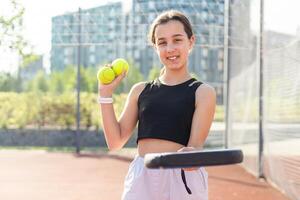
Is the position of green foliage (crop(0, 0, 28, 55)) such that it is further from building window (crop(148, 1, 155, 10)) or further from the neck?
the neck

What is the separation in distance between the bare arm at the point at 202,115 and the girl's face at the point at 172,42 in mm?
154

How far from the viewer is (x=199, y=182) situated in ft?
7.28

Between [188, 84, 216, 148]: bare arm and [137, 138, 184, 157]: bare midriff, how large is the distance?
68mm

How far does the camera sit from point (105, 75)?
2.43 metres

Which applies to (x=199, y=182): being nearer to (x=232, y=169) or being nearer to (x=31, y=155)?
(x=232, y=169)

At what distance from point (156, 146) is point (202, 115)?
0.22m

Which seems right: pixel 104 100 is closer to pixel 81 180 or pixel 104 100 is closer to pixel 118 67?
pixel 118 67

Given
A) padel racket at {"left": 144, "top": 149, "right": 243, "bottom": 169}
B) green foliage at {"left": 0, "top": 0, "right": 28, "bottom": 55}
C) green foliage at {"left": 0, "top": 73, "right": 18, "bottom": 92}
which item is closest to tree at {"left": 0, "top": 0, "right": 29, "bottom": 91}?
green foliage at {"left": 0, "top": 0, "right": 28, "bottom": 55}

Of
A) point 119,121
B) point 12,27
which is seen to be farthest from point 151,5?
point 119,121

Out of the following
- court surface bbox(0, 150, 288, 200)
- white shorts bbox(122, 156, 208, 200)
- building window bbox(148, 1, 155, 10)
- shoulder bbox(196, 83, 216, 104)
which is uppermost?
building window bbox(148, 1, 155, 10)

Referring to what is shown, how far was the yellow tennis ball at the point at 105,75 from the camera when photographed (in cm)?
243

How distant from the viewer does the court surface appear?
784cm

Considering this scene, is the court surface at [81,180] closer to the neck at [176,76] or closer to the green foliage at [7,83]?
the neck at [176,76]

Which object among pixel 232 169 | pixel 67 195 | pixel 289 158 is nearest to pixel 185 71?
pixel 289 158
